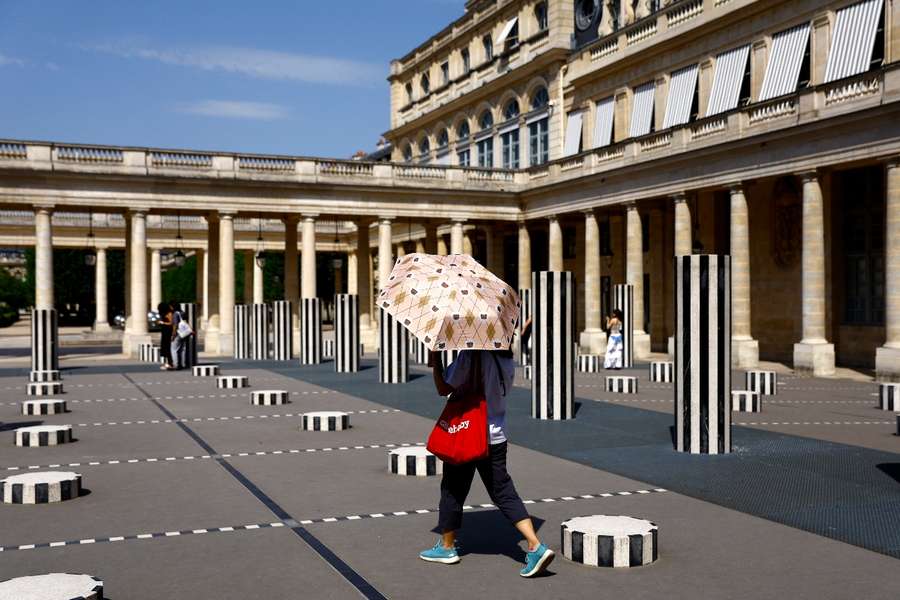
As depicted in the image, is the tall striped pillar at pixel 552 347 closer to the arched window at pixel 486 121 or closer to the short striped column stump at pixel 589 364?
the short striped column stump at pixel 589 364

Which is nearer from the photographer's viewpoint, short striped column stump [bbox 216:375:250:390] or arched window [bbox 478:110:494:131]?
short striped column stump [bbox 216:375:250:390]

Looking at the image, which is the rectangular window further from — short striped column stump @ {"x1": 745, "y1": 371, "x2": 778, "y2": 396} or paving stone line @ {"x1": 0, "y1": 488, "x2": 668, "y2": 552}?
paving stone line @ {"x1": 0, "y1": 488, "x2": 668, "y2": 552}

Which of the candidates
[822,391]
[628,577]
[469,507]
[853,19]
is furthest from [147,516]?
[853,19]

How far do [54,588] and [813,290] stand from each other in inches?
947

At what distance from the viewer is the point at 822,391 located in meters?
21.6

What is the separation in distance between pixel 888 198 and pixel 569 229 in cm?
2093

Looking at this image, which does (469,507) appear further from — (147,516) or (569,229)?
(569,229)

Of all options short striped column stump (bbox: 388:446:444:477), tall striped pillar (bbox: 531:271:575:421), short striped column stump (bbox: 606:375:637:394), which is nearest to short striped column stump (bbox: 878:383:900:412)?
short striped column stump (bbox: 606:375:637:394)

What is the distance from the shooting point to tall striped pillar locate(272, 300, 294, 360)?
35562 millimetres

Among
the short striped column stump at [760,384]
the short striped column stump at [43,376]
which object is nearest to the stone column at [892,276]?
the short striped column stump at [760,384]

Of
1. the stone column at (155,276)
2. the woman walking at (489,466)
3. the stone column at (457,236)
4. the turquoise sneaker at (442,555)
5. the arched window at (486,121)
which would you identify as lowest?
the turquoise sneaker at (442,555)

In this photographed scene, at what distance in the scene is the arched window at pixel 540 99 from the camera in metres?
43.2

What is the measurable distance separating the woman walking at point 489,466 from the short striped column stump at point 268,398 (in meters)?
11.9

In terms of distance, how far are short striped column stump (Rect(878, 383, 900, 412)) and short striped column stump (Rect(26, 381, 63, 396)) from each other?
1650 cm
